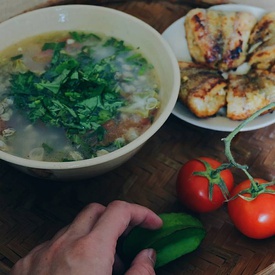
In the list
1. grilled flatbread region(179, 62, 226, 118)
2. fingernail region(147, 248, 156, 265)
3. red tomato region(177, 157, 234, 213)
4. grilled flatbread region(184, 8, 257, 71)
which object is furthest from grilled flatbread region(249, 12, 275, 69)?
fingernail region(147, 248, 156, 265)

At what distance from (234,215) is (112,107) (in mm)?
551

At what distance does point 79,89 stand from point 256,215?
0.73 metres

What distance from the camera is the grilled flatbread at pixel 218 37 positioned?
1974mm

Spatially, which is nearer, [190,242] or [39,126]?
[190,242]

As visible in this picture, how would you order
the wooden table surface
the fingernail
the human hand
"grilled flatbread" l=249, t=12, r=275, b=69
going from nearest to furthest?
the human hand < the fingernail < the wooden table surface < "grilled flatbread" l=249, t=12, r=275, b=69

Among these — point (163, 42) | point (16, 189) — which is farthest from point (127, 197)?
point (163, 42)

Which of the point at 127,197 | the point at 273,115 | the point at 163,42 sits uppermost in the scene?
the point at 163,42

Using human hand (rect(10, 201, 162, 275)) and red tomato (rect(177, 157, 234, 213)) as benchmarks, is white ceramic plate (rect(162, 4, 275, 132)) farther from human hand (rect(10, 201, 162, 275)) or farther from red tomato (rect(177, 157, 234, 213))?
human hand (rect(10, 201, 162, 275))

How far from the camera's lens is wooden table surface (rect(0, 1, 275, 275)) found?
150 cm

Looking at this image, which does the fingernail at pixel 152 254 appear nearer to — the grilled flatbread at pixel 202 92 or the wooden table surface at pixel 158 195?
the wooden table surface at pixel 158 195

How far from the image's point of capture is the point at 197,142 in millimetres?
1823

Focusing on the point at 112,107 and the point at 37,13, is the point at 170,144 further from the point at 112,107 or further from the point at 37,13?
the point at 37,13

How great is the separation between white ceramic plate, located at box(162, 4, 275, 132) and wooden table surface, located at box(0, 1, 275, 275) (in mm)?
63

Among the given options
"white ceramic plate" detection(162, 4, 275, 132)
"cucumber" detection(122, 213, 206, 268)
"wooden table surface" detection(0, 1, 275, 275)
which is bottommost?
"wooden table surface" detection(0, 1, 275, 275)
